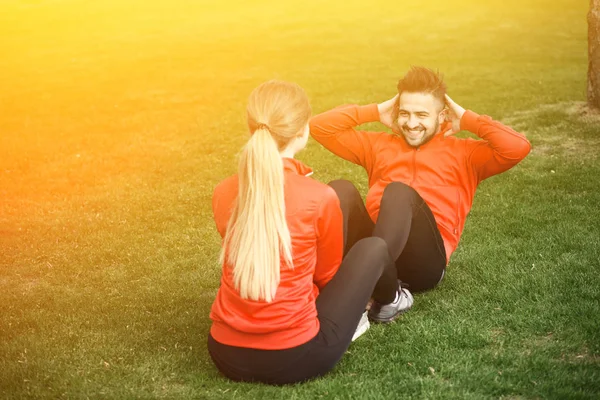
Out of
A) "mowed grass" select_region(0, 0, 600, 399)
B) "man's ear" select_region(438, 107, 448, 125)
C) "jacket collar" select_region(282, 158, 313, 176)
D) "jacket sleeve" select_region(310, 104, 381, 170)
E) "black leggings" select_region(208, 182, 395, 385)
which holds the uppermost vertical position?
"jacket collar" select_region(282, 158, 313, 176)

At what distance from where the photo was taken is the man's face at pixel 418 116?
5.55 meters

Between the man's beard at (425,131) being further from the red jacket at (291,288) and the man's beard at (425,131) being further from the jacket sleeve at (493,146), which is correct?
the red jacket at (291,288)

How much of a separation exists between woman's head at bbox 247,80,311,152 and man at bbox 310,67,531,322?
107cm

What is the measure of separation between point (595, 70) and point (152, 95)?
8.60 metres

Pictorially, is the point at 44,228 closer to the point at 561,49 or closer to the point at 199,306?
the point at 199,306

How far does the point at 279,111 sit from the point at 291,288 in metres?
0.97

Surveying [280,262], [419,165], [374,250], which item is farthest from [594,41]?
[280,262]

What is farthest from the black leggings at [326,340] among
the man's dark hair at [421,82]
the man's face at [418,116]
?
the man's dark hair at [421,82]

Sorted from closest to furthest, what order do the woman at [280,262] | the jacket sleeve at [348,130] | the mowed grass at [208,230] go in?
the woman at [280,262] < the mowed grass at [208,230] < the jacket sleeve at [348,130]

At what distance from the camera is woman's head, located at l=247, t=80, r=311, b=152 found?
13.6 feet

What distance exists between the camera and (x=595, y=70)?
1028cm

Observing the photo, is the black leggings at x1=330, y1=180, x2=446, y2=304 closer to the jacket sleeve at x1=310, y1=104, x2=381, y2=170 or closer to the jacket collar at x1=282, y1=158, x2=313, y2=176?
the jacket sleeve at x1=310, y1=104, x2=381, y2=170

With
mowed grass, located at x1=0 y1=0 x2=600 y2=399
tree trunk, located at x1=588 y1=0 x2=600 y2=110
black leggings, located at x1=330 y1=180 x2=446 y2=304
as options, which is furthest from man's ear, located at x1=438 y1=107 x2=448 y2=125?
tree trunk, located at x1=588 y1=0 x2=600 y2=110

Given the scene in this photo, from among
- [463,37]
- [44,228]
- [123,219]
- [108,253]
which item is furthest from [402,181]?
[463,37]
